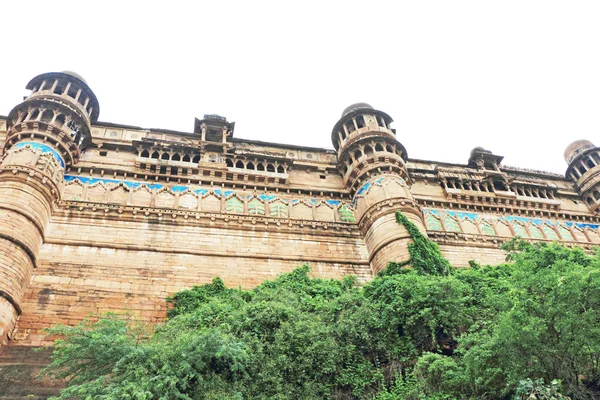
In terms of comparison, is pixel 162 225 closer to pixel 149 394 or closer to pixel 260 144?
pixel 260 144

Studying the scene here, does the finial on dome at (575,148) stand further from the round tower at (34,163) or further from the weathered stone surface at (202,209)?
the round tower at (34,163)

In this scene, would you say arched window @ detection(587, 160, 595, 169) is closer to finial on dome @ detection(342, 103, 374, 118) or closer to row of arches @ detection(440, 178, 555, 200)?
row of arches @ detection(440, 178, 555, 200)

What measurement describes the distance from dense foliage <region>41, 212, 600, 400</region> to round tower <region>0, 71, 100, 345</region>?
4.50 meters

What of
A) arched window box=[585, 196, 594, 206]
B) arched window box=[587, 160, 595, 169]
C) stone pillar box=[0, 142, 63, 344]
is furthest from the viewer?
arched window box=[587, 160, 595, 169]

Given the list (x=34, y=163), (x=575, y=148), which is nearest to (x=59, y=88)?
(x=34, y=163)

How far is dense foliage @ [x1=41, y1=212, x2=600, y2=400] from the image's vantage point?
8.78 meters

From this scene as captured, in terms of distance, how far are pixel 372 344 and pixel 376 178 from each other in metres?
9.64

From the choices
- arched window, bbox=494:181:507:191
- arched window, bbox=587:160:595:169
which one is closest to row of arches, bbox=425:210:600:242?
arched window, bbox=494:181:507:191

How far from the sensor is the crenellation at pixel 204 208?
15180 millimetres

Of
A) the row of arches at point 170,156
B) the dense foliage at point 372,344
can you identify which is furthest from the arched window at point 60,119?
the dense foliage at point 372,344

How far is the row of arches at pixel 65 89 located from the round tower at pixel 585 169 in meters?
24.9

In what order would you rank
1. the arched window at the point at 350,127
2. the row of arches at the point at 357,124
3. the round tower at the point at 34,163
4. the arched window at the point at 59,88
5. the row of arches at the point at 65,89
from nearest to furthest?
the round tower at the point at 34,163 < the row of arches at the point at 65,89 < the arched window at the point at 59,88 < the row of arches at the point at 357,124 < the arched window at the point at 350,127

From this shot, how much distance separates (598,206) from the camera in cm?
2491

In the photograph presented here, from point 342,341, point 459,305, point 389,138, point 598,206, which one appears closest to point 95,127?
point 389,138
